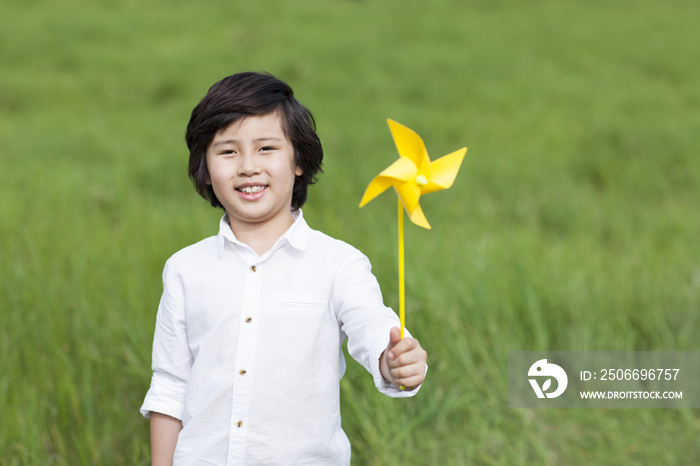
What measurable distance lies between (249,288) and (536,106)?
14.2 ft

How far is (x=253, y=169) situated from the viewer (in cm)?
108

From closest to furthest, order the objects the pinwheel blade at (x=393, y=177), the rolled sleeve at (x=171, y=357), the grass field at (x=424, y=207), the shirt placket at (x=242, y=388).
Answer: the pinwheel blade at (x=393, y=177) → the shirt placket at (x=242, y=388) → the rolled sleeve at (x=171, y=357) → the grass field at (x=424, y=207)

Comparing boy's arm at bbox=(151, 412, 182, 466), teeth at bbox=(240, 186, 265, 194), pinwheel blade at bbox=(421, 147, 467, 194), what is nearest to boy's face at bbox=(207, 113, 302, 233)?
teeth at bbox=(240, 186, 265, 194)

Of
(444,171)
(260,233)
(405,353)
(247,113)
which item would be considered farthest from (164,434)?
(444,171)

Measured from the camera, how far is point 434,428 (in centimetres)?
184

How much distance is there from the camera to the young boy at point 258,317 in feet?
3.46

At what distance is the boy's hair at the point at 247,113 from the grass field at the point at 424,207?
3.01 ft

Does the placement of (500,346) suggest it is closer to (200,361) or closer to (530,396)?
(530,396)


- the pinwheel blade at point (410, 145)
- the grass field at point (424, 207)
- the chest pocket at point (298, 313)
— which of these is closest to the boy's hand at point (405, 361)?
the chest pocket at point (298, 313)

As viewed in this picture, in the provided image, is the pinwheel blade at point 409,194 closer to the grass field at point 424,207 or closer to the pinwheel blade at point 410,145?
the pinwheel blade at point 410,145

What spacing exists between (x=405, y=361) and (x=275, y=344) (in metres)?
0.25

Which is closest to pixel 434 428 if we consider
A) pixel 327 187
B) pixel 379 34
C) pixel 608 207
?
pixel 327 187

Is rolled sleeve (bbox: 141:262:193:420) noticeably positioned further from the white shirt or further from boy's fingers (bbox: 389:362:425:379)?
boy's fingers (bbox: 389:362:425:379)

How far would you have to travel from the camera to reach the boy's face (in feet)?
3.58
